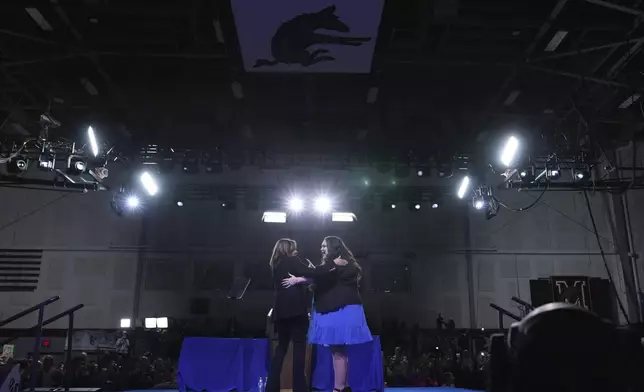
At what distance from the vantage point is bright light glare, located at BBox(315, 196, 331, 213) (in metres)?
11.5

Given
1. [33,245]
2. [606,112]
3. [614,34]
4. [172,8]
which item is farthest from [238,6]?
[33,245]

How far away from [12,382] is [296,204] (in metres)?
8.59

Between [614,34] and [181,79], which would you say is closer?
[614,34]

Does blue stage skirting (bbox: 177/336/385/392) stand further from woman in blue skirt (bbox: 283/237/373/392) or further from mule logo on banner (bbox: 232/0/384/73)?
mule logo on banner (bbox: 232/0/384/73)

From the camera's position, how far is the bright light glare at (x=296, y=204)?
11.6m

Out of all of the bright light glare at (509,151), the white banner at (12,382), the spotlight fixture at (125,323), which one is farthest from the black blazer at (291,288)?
the spotlight fixture at (125,323)

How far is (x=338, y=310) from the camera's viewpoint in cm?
420

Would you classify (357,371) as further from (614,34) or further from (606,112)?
(606,112)

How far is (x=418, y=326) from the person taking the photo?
1185cm

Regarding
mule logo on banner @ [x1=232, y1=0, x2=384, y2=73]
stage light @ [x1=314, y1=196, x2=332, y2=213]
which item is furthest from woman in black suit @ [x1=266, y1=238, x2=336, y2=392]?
stage light @ [x1=314, y1=196, x2=332, y2=213]

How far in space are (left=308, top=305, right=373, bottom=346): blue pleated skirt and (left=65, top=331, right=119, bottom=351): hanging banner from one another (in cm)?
872

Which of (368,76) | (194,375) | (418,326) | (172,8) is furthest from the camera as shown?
(418,326)

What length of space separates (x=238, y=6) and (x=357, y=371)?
14.5 ft

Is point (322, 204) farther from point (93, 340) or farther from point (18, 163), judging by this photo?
→ point (18, 163)
